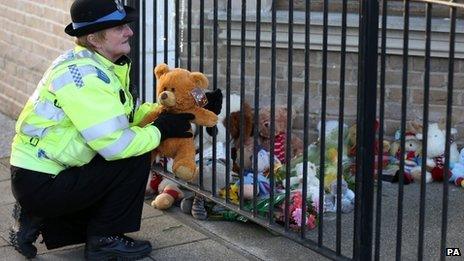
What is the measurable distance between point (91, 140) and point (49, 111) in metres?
0.27

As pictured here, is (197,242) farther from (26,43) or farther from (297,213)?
(26,43)

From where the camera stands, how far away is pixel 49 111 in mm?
4387

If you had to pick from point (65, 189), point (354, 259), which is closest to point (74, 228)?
point (65, 189)

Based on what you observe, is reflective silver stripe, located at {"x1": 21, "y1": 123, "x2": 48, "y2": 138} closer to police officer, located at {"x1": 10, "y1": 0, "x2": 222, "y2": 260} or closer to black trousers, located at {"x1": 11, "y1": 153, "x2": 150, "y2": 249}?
police officer, located at {"x1": 10, "y1": 0, "x2": 222, "y2": 260}

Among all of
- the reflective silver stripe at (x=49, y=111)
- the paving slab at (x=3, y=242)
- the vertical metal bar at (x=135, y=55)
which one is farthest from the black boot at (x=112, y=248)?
the vertical metal bar at (x=135, y=55)

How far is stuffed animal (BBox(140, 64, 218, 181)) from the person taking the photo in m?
4.64

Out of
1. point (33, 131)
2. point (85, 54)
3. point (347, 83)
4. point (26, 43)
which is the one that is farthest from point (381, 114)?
point (26, 43)

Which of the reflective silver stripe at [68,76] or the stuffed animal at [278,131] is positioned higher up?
the reflective silver stripe at [68,76]

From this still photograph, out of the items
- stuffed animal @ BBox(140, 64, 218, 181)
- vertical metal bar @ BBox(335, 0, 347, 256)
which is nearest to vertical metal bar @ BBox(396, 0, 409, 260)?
vertical metal bar @ BBox(335, 0, 347, 256)

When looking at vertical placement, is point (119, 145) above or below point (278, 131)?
above

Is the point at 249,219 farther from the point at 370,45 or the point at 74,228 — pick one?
the point at 370,45

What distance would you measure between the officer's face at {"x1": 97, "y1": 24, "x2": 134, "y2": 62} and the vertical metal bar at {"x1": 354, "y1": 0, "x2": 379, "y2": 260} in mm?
1152

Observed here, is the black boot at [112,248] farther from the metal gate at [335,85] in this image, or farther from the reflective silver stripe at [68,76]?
the reflective silver stripe at [68,76]

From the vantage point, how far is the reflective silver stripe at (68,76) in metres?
4.32
